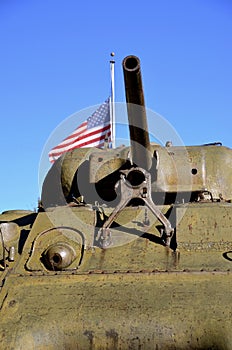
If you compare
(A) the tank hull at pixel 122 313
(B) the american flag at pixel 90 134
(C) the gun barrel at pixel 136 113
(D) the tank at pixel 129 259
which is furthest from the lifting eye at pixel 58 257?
(B) the american flag at pixel 90 134

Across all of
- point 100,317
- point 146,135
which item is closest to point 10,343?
point 100,317

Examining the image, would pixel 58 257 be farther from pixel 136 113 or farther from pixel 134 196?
pixel 136 113

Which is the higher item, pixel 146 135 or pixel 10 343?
pixel 146 135

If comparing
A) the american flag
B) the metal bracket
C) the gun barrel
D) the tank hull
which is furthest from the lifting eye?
the american flag

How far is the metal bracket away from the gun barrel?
0.45 meters

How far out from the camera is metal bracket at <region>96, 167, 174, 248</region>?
838cm

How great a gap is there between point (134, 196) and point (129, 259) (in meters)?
1.02

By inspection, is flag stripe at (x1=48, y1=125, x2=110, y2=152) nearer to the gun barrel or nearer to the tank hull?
the gun barrel

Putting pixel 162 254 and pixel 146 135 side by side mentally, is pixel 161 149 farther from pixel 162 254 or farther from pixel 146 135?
pixel 162 254

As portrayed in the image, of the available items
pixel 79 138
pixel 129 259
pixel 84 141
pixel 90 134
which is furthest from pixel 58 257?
pixel 90 134

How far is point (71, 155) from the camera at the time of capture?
10.9m

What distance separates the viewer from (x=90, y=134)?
16609 mm

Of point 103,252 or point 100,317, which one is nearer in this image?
point 100,317

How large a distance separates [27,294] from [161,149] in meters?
3.67
